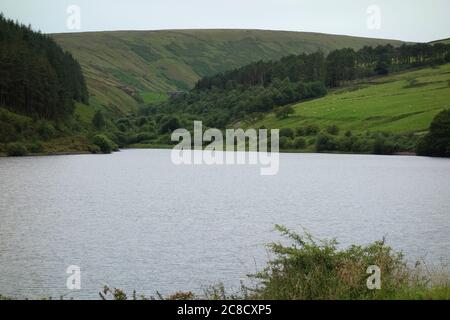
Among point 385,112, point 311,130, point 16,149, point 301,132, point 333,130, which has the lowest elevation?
point 16,149

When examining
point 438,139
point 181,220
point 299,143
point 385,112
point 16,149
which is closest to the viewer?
point 181,220

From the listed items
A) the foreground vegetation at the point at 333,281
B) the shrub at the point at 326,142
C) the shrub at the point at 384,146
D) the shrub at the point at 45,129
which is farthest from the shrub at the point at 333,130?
the foreground vegetation at the point at 333,281

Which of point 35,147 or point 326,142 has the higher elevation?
point 35,147

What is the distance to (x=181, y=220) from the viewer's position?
5391 cm

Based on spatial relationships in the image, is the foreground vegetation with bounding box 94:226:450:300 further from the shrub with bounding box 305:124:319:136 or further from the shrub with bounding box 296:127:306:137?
the shrub with bounding box 296:127:306:137

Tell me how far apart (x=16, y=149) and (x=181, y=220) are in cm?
8513

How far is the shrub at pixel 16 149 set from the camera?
422 feet

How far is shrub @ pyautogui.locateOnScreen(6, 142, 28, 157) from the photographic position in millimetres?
128750

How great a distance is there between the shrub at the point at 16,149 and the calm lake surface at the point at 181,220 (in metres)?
22.1

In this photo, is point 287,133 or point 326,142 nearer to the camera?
point 326,142

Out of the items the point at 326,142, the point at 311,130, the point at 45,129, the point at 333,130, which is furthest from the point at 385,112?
the point at 45,129

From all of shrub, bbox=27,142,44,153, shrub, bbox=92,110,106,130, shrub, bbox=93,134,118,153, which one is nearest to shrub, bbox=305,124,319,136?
shrub, bbox=93,134,118,153

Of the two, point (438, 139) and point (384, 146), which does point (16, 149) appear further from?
point (438, 139)

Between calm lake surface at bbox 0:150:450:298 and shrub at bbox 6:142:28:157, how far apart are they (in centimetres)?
2212
